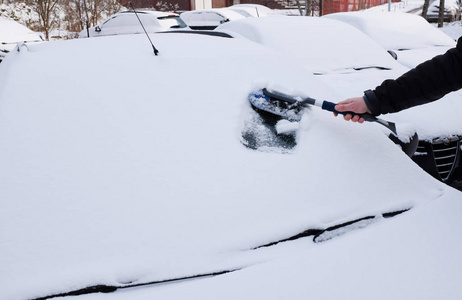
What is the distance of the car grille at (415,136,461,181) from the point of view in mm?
2758

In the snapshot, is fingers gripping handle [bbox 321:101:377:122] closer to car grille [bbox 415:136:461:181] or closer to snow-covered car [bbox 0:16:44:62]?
car grille [bbox 415:136:461:181]

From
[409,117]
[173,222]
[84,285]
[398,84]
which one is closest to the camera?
[84,285]

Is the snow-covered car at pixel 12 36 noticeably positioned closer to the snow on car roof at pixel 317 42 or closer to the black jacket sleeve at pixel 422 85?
the snow on car roof at pixel 317 42

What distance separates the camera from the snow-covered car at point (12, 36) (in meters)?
7.34

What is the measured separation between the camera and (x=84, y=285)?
1190 millimetres

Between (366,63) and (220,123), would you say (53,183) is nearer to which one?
(220,123)

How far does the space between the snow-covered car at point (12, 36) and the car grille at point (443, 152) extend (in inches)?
273

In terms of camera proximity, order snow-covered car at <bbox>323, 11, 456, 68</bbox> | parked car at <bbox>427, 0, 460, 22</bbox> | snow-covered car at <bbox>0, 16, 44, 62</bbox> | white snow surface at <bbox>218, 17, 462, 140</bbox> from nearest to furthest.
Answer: white snow surface at <bbox>218, 17, 462, 140</bbox>
snow-covered car at <bbox>323, 11, 456, 68</bbox>
snow-covered car at <bbox>0, 16, 44, 62</bbox>
parked car at <bbox>427, 0, 460, 22</bbox>

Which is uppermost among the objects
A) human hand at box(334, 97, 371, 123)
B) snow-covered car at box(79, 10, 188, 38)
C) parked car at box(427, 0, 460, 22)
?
human hand at box(334, 97, 371, 123)

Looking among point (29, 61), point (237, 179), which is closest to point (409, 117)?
point (237, 179)

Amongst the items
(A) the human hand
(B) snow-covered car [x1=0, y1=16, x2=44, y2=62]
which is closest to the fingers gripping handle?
(A) the human hand

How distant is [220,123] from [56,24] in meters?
17.6

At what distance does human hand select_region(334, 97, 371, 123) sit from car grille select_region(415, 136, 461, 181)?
1125 millimetres

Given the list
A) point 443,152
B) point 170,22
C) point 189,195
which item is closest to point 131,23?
point 170,22
